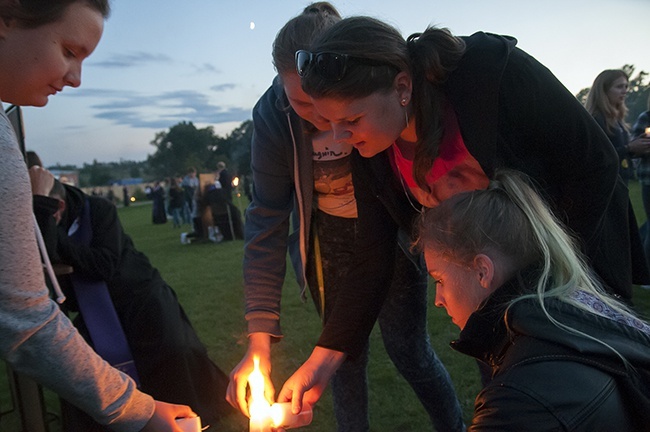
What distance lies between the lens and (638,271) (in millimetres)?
2057

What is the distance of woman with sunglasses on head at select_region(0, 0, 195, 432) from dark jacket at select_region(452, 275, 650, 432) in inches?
36.2

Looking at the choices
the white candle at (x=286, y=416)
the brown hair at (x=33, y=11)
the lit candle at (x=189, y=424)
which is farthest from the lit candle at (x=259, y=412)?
the brown hair at (x=33, y=11)

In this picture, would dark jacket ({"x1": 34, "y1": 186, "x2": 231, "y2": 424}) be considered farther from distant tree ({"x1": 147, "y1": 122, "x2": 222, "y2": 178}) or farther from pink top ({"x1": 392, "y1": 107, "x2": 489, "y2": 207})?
distant tree ({"x1": 147, "y1": 122, "x2": 222, "y2": 178})

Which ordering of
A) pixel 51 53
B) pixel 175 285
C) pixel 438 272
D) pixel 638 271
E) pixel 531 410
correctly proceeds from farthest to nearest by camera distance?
1. pixel 175 285
2. pixel 638 271
3. pixel 438 272
4. pixel 51 53
5. pixel 531 410

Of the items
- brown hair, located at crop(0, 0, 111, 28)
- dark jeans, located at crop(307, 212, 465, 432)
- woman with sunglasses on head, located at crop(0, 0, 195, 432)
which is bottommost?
dark jeans, located at crop(307, 212, 465, 432)

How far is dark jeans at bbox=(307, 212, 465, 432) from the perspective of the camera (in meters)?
2.38

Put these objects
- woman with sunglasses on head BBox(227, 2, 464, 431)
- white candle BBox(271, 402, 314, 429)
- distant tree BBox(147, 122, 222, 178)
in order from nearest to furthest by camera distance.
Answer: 1. white candle BBox(271, 402, 314, 429)
2. woman with sunglasses on head BBox(227, 2, 464, 431)
3. distant tree BBox(147, 122, 222, 178)

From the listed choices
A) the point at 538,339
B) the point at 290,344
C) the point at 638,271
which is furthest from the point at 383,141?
the point at 290,344

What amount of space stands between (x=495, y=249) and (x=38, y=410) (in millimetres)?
2467

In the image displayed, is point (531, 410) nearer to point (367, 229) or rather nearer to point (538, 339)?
point (538, 339)

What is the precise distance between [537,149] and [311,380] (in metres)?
1.06

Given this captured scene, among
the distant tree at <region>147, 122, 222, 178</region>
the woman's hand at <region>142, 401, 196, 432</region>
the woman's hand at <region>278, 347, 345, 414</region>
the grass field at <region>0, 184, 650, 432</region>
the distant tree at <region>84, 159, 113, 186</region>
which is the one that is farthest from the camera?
the distant tree at <region>84, 159, 113, 186</region>

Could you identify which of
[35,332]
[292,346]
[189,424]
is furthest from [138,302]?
[35,332]

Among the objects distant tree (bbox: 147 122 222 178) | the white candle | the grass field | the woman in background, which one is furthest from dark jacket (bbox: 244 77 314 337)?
distant tree (bbox: 147 122 222 178)
